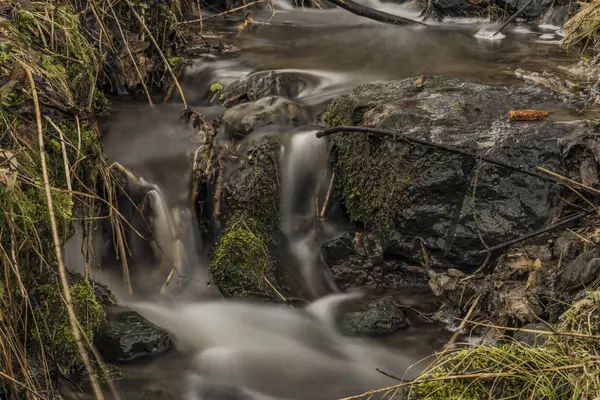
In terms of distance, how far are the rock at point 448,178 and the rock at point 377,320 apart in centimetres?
57

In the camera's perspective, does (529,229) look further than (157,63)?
No

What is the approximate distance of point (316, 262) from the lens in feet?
15.4

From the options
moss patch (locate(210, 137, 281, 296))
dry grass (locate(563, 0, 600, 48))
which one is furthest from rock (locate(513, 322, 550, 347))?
dry grass (locate(563, 0, 600, 48))

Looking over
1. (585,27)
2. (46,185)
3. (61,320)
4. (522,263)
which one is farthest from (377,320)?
(585,27)

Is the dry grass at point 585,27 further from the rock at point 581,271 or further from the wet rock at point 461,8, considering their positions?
the rock at point 581,271

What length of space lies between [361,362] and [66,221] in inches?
68.4

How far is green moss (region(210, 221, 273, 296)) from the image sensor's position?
4.32m

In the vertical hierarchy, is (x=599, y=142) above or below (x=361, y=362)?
above

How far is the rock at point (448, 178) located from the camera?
432 centimetres

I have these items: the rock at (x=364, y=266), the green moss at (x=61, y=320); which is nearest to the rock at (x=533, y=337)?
the rock at (x=364, y=266)

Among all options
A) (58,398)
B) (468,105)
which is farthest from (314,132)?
(58,398)

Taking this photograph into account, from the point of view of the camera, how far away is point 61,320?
3.16 meters

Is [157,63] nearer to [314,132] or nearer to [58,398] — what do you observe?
[314,132]

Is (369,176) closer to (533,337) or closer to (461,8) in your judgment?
(533,337)
